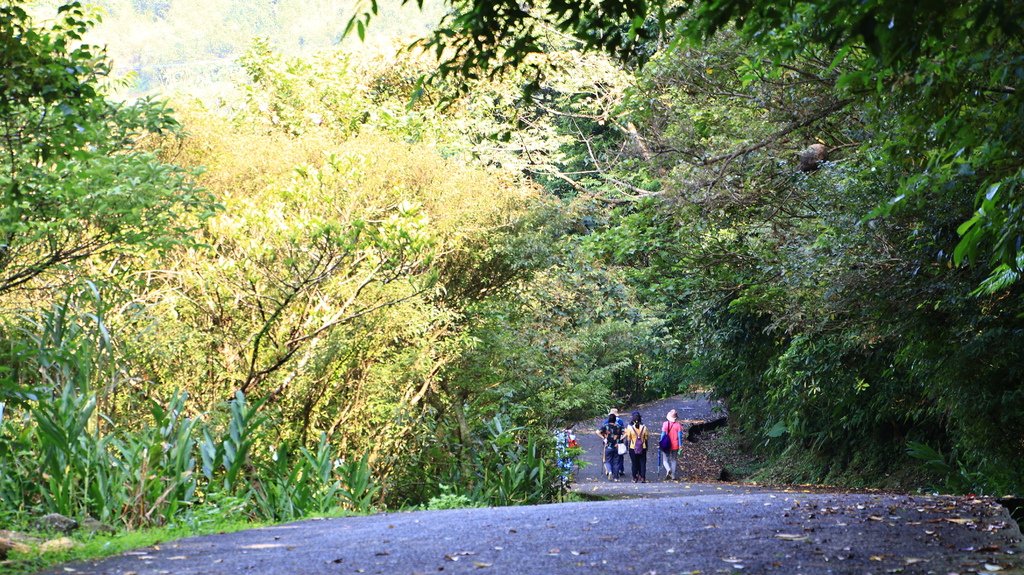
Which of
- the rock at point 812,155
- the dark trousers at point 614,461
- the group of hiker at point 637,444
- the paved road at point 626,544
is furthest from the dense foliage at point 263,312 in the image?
the rock at point 812,155

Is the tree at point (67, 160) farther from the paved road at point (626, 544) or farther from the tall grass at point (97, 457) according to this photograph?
the paved road at point (626, 544)

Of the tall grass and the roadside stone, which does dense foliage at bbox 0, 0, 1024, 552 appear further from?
the roadside stone

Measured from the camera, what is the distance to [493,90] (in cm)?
2228

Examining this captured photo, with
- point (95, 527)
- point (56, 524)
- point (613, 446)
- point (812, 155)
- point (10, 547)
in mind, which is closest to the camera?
point (10, 547)

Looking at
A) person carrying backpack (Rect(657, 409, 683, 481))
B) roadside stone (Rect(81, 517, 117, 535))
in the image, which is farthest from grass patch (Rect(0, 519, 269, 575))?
person carrying backpack (Rect(657, 409, 683, 481))

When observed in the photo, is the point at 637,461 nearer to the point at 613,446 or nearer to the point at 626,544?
the point at 613,446

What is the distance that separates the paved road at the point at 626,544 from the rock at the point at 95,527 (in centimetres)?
77

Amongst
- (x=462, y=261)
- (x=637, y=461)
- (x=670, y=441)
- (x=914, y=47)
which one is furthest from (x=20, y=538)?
(x=670, y=441)

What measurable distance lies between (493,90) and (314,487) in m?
14.3

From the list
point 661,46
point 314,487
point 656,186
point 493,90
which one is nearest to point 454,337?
point 314,487

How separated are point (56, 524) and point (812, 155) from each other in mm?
9473

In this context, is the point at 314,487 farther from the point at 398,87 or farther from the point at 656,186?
the point at 656,186

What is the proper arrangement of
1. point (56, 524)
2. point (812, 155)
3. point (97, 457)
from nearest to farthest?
point (56, 524), point (97, 457), point (812, 155)

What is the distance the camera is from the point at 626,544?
18.5 ft
